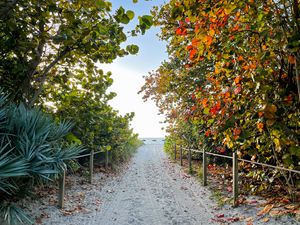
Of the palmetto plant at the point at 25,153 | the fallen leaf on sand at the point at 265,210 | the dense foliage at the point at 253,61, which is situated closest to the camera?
the dense foliage at the point at 253,61

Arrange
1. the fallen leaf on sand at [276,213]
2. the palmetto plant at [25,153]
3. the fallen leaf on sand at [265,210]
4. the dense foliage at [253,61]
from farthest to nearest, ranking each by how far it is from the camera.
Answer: the fallen leaf on sand at [265,210] → the fallen leaf on sand at [276,213] → the palmetto plant at [25,153] → the dense foliage at [253,61]

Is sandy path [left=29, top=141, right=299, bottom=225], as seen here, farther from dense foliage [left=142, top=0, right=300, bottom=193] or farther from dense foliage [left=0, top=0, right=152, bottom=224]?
dense foliage [left=142, top=0, right=300, bottom=193]

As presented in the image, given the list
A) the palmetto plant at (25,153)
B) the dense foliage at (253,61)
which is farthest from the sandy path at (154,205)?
the dense foliage at (253,61)

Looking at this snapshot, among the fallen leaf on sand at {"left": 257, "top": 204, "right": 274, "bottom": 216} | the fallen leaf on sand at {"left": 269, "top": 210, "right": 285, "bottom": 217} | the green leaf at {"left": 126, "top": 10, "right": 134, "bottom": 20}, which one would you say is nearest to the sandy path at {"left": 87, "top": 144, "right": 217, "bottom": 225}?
the fallen leaf on sand at {"left": 257, "top": 204, "right": 274, "bottom": 216}

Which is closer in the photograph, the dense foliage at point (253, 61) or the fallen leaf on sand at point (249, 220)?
the dense foliage at point (253, 61)

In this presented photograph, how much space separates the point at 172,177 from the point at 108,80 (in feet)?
13.6

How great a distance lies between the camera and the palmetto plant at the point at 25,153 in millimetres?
3846

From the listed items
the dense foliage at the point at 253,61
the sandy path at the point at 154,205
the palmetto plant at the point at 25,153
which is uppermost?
the dense foliage at the point at 253,61

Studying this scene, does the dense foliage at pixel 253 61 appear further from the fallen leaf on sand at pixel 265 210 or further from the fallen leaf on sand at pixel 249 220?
the fallen leaf on sand at pixel 249 220

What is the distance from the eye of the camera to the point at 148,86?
12625mm

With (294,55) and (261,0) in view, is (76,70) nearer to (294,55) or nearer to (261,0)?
(261,0)

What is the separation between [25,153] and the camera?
13.3ft

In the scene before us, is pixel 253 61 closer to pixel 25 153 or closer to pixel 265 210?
pixel 265 210

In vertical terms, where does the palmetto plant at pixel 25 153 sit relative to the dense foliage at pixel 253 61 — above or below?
below
